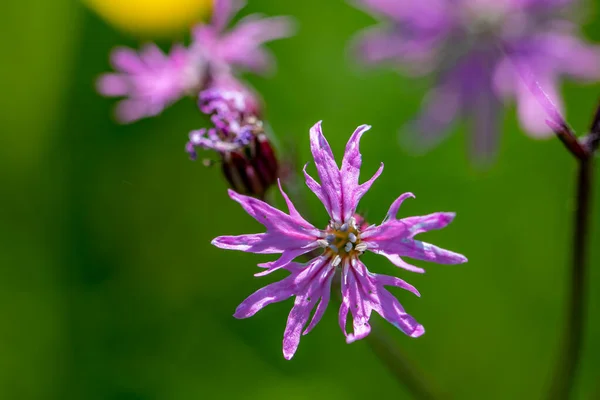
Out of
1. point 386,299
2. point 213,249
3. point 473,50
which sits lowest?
point 386,299

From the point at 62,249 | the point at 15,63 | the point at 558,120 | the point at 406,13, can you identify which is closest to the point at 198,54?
the point at 406,13

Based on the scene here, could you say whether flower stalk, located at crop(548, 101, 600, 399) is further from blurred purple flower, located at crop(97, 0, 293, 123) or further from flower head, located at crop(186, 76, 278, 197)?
blurred purple flower, located at crop(97, 0, 293, 123)

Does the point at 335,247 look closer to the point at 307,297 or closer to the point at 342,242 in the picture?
the point at 342,242

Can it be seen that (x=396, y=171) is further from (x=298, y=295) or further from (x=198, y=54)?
(x=298, y=295)

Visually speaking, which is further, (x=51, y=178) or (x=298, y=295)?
(x=51, y=178)

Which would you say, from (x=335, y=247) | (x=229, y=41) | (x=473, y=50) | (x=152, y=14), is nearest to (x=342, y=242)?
(x=335, y=247)

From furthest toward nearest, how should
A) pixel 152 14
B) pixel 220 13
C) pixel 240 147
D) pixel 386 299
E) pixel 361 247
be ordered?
pixel 152 14
pixel 220 13
pixel 240 147
pixel 361 247
pixel 386 299

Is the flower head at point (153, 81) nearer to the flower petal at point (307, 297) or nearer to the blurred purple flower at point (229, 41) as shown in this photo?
the blurred purple flower at point (229, 41)
